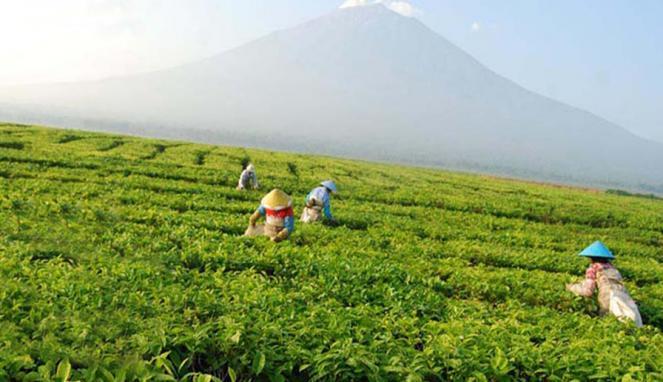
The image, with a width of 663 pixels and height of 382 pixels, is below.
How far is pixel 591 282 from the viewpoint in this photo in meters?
10.6

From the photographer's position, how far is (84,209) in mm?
13188

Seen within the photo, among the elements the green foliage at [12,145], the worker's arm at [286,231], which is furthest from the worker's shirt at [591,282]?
the green foliage at [12,145]

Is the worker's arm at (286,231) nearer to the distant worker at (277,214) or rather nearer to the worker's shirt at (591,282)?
the distant worker at (277,214)

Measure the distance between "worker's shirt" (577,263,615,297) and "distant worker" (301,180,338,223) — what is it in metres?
7.80

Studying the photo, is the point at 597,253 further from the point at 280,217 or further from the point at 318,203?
the point at 318,203

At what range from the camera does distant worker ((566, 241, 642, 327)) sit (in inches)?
369

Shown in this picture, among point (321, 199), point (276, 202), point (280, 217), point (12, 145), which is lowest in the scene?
point (12, 145)

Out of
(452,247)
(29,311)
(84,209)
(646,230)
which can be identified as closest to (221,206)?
(84,209)

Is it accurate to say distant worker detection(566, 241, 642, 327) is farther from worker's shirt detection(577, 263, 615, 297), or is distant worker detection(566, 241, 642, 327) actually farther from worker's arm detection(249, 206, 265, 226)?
worker's arm detection(249, 206, 265, 226)

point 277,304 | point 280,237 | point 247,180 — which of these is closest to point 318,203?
point 280,237

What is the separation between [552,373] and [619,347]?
179 centimetres

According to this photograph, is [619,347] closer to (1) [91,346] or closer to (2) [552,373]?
(2) [552,373]

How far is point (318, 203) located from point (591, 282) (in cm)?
835

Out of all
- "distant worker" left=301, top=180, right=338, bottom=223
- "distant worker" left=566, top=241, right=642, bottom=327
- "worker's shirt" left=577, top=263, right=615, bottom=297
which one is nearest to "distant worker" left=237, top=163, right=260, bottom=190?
Answer: "distant worker" left=301, top=180, right=338, bottom=223
